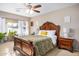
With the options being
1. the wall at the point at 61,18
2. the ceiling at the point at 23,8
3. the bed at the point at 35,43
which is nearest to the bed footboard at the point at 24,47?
the bed at the point at 35,43

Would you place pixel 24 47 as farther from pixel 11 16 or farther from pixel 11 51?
pixel 11 16

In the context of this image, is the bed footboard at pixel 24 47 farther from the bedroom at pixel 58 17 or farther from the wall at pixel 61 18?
the wall at pixel 61 18

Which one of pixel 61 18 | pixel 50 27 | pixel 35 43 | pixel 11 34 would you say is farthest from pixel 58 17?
pixel 11 34

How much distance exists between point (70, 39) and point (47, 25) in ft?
2.03

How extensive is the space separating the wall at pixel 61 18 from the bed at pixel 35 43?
0.11m

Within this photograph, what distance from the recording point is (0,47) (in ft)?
7.58

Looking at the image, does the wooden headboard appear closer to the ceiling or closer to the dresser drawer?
the dresser drawer

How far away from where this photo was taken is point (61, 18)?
7.79 ft

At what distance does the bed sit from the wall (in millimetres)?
114

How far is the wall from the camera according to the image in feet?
7.56

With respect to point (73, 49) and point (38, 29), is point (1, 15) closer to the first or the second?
point (38, 29)

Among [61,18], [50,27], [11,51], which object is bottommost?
[11,51]

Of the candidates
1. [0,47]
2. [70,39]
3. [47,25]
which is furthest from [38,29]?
[0,47]

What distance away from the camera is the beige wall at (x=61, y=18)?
2.30 metres
